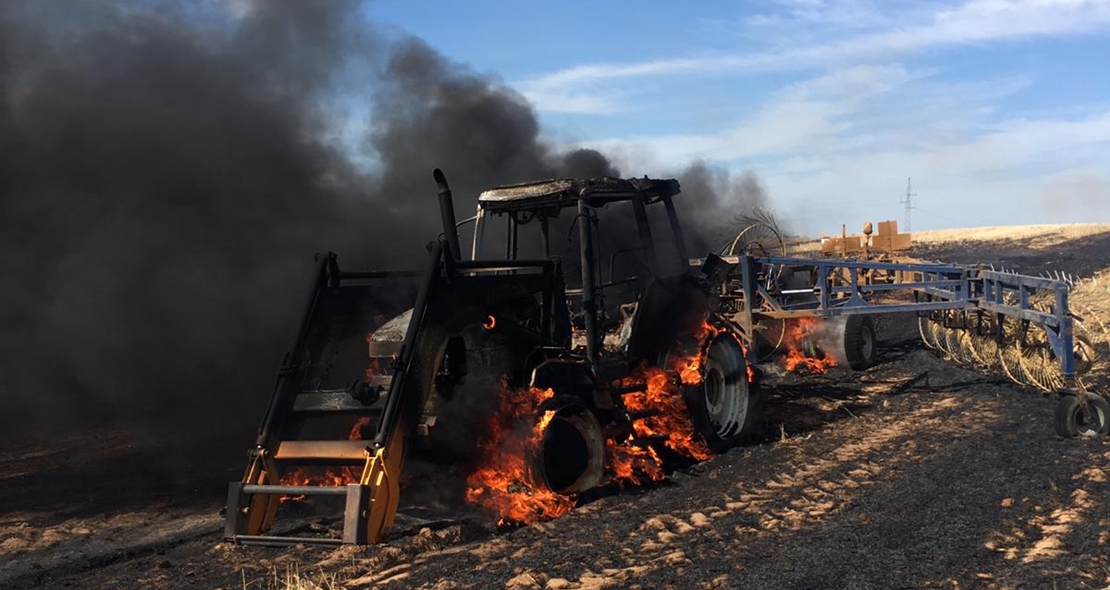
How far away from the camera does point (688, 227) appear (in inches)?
827

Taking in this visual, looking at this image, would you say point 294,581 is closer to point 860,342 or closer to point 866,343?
point 860,342

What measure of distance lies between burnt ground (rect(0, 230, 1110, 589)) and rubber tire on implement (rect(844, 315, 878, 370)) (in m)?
3.29

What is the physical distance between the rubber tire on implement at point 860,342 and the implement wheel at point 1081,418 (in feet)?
15.9

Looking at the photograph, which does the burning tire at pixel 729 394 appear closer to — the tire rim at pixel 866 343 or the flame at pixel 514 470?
the flame at pixel 514 470

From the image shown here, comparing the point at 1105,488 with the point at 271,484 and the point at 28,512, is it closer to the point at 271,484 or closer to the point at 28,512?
the point at 271,484

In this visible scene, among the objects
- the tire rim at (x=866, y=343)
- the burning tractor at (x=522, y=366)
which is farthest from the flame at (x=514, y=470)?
the tire rim at (x=866, y=343)

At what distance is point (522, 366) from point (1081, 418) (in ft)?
16.8

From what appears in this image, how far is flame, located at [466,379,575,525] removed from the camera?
6.23 m

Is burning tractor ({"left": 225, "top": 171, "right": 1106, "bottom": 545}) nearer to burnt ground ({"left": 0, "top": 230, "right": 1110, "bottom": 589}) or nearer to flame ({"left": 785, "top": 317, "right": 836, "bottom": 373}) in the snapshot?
burnt ground ({"left": 0, "top": 230, "right": 1110, "bottom": 589})

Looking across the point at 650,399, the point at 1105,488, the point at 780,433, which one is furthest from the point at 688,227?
the point at 1105,488

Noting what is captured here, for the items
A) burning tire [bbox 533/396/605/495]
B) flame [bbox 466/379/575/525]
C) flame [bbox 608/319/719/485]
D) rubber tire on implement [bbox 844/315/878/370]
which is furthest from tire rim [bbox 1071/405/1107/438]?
rubber tire on implement [bbox 844/315/878/370]

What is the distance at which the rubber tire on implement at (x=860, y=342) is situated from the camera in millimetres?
12805

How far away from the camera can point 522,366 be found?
6727 mm

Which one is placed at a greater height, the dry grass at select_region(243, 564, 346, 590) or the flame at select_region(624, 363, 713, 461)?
the flame at select_region(624, 363, 713, 461)
